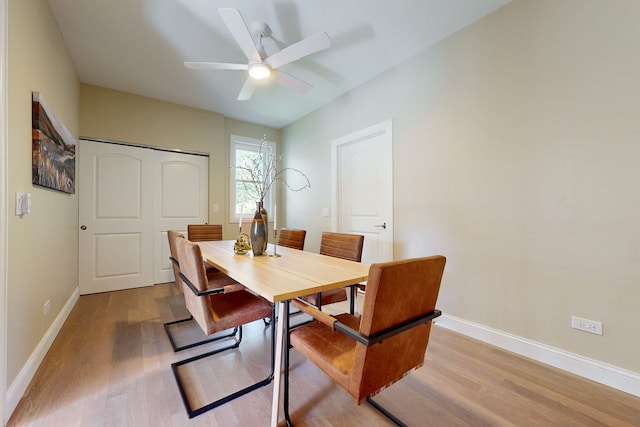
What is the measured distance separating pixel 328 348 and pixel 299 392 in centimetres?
55

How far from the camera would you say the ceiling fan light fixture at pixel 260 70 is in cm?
219

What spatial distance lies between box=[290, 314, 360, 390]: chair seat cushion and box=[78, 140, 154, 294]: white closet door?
3.30m

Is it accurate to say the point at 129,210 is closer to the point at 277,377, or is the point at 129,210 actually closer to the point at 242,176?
the point at 242,176

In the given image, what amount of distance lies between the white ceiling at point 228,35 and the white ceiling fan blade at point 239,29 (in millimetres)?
346

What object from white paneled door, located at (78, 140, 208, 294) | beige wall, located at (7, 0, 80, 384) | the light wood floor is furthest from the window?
the light wood floor

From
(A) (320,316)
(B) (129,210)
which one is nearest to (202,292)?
(A) (320,316)

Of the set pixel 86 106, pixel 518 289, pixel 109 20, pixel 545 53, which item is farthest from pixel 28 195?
pixel 545 53

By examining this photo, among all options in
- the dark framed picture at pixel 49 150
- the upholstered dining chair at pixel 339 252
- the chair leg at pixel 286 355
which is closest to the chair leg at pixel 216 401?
the chair leg at pixel 286 355

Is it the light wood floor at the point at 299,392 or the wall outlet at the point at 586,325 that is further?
the wall outlet at the point at 586,325

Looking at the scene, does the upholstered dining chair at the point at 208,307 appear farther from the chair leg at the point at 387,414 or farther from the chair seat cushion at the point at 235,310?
the chair leg at the point at 387,414

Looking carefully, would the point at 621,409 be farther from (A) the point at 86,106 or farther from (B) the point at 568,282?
(A) the point at 86,106

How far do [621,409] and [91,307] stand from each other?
14.3 feet

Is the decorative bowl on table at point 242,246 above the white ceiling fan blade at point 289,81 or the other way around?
the other way around

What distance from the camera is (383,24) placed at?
2.24 meters
